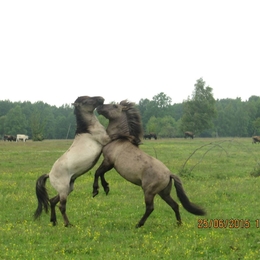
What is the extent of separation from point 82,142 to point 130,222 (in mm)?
2454

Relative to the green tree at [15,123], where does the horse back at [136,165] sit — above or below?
below

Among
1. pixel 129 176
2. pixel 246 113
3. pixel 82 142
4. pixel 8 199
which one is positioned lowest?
pixel 8 199

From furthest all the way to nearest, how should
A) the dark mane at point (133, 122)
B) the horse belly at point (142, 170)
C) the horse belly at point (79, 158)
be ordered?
the dark mane at point (133, 122) → the horse belly at point (79, 158) → the horse belly at point (142, 170)

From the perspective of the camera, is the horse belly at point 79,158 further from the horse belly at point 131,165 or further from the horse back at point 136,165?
the horse belly at point 131,165

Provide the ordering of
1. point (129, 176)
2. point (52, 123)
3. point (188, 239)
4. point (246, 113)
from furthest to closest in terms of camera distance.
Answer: point (52, 123) → point (246, 113) → point (129, 176) → point (188, 239)

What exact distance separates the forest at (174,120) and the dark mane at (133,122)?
158ft

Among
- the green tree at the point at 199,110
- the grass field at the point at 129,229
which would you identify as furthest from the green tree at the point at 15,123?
the grass field at the point at 129,229

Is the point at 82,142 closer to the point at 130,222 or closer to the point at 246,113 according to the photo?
the point at 130,222

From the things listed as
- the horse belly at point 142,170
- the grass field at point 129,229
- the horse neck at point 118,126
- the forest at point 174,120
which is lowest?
the grass field at point 129,229

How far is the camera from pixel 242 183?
15.5 metres

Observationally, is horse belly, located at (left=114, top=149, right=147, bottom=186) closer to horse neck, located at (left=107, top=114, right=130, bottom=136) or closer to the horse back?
the horse back

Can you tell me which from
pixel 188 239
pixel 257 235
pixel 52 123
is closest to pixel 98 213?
pixel 188 239
